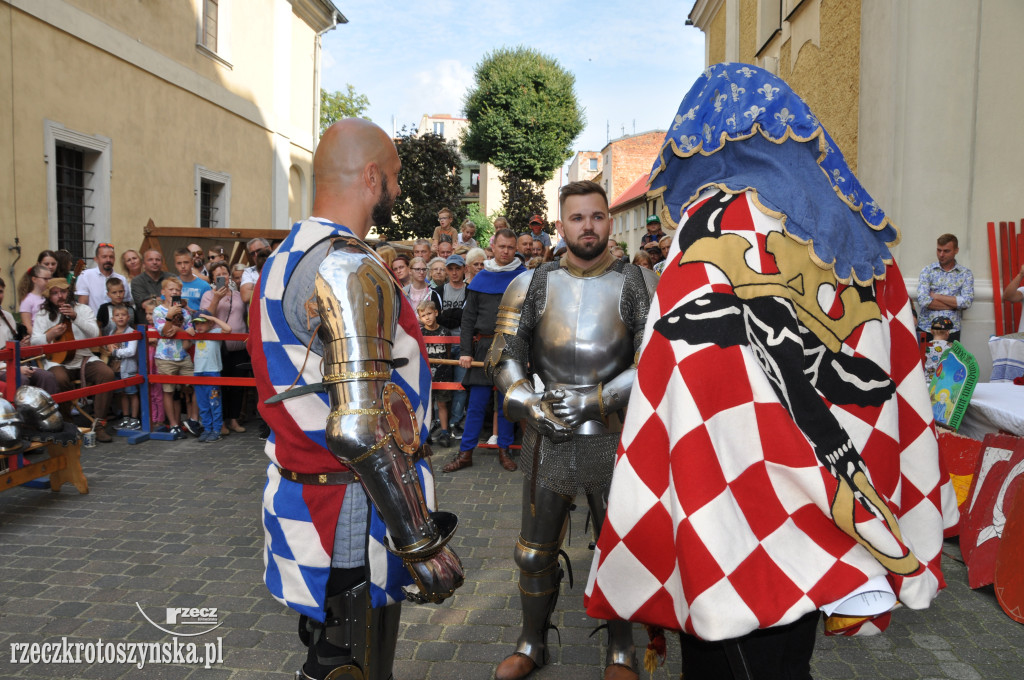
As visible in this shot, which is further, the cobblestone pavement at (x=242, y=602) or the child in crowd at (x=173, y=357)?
the child in crowd at (x=173, y=357)

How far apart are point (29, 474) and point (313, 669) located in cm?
419

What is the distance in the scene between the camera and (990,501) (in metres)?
3.99

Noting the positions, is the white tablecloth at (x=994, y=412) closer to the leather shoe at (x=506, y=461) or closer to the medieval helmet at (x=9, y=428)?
the leather shoe at (x=506, y=461)

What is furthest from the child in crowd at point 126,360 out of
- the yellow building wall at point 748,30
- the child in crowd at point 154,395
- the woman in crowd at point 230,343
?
the yellow building wall at point 748,30

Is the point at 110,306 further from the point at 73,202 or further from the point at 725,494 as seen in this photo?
the point at 725,494

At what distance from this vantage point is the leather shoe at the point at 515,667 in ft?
9.51

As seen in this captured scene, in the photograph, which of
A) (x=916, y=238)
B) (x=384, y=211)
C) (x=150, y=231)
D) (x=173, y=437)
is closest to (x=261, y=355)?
(x=384, y=211)

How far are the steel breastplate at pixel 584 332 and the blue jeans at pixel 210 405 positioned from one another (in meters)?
5.42

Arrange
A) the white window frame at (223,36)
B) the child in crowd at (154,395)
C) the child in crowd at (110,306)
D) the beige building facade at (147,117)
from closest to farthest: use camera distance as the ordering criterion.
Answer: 1. the child in crowd at (154,395)
2. the child in crowd at (110,306)
3. the beige building facade at (147,117)
4. the white window frame at (223,36)

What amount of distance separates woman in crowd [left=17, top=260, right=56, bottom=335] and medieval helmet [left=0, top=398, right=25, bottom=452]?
2.70 meters

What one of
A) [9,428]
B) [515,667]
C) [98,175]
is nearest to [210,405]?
[9,428]

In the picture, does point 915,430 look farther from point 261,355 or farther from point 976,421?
point 976,421

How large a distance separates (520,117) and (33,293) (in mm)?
29694

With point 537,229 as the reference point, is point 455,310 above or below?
below
